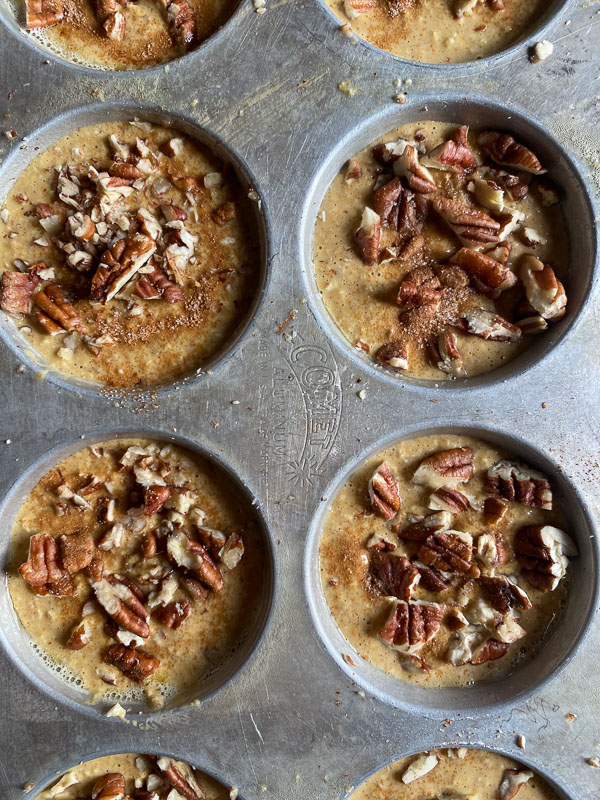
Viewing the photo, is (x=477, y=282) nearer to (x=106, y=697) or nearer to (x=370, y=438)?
(x=370, y=438)

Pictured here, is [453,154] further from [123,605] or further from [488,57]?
[123,605]

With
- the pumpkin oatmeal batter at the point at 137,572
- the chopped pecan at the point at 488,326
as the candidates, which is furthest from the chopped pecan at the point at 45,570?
the chopped pecan at the point at 488,326

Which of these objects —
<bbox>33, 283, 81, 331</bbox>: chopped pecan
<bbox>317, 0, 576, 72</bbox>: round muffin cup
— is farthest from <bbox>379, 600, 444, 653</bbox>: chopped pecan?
<bbox>317, 0, 576, 72</bbox>: round muffin cup

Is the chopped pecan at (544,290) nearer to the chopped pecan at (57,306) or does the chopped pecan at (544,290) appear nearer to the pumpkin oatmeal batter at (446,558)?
the pumpkin oatmeal batter at (446,558)

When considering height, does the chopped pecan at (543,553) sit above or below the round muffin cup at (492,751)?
above

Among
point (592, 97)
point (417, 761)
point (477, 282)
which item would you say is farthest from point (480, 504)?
point (592, 97)

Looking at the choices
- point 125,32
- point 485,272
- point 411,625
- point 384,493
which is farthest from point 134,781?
point 125,32
